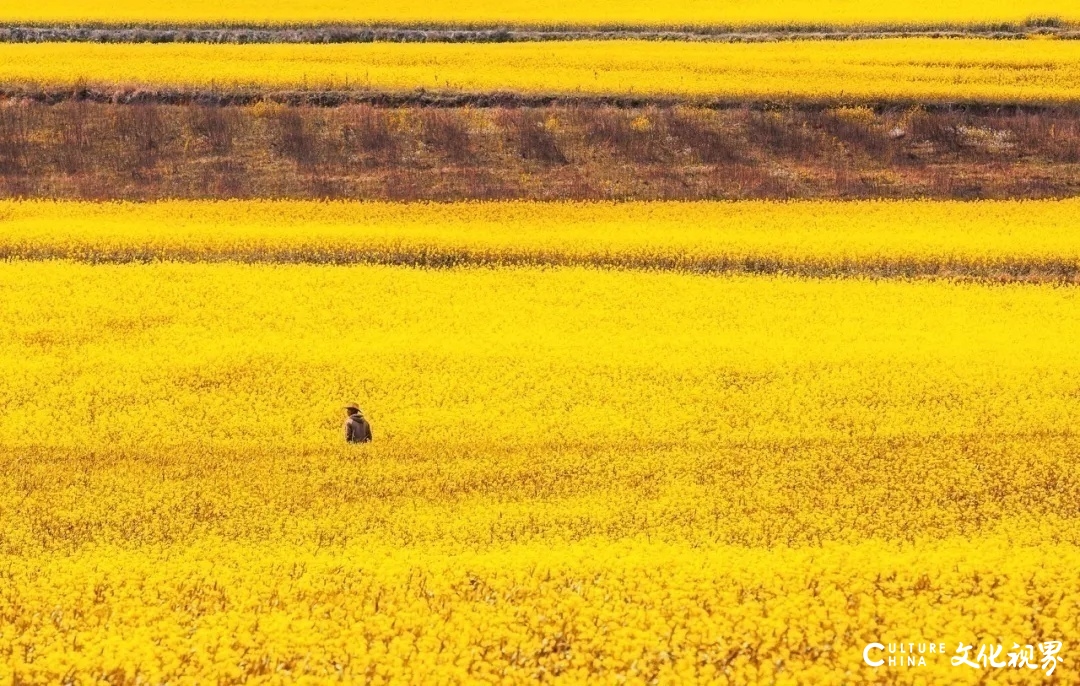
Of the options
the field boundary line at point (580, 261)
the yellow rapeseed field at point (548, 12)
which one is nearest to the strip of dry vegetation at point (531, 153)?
the field boundary line at point (580, 261)

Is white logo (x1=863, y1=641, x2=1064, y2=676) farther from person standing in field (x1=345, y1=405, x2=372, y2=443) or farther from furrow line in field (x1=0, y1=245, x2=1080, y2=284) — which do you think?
furrow line in field (x1=0, y1=245, x2=1080, y2=284)

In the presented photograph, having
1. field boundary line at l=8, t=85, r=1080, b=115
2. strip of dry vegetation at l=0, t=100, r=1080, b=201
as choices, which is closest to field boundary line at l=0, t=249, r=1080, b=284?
strip of dry vegetation at l=0, t=100, r=1080, b=201

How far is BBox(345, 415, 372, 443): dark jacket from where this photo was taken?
13.2 meters

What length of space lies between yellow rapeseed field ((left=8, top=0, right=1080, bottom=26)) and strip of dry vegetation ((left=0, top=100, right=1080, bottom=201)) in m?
11.9

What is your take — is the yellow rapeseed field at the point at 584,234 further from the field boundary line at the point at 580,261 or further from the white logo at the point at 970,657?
the white logo at the point at 970,657

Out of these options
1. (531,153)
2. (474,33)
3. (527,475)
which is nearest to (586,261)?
(531,153)

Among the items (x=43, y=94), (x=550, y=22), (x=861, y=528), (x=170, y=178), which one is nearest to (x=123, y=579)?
(x=861, y=528)

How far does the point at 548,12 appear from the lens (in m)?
42.8

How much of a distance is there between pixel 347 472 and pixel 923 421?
6757mm

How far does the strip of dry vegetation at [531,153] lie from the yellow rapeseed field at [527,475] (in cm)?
713

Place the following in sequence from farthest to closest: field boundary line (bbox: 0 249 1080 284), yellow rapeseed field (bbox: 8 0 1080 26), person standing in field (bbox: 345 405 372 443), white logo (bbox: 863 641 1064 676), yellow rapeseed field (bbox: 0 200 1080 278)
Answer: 1. yellow rapeseed field (bbox: 8 0 1080 26)
2. yellow rapeseed field (bbox: 0 200 1080 278)
3. field boundary line (bbox: 0 249 1080 284)
4. person standing in field (bbox: 345 405 372 443)
5. white logo (bbox: 863 641 1064 676)

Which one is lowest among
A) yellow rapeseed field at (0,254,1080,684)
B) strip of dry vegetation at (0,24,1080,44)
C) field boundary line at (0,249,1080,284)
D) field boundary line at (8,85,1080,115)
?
yellow rapeseed field at (0,254,1080,684)

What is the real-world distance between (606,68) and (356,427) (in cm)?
2293

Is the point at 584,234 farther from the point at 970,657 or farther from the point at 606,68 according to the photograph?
the point at 970,657
